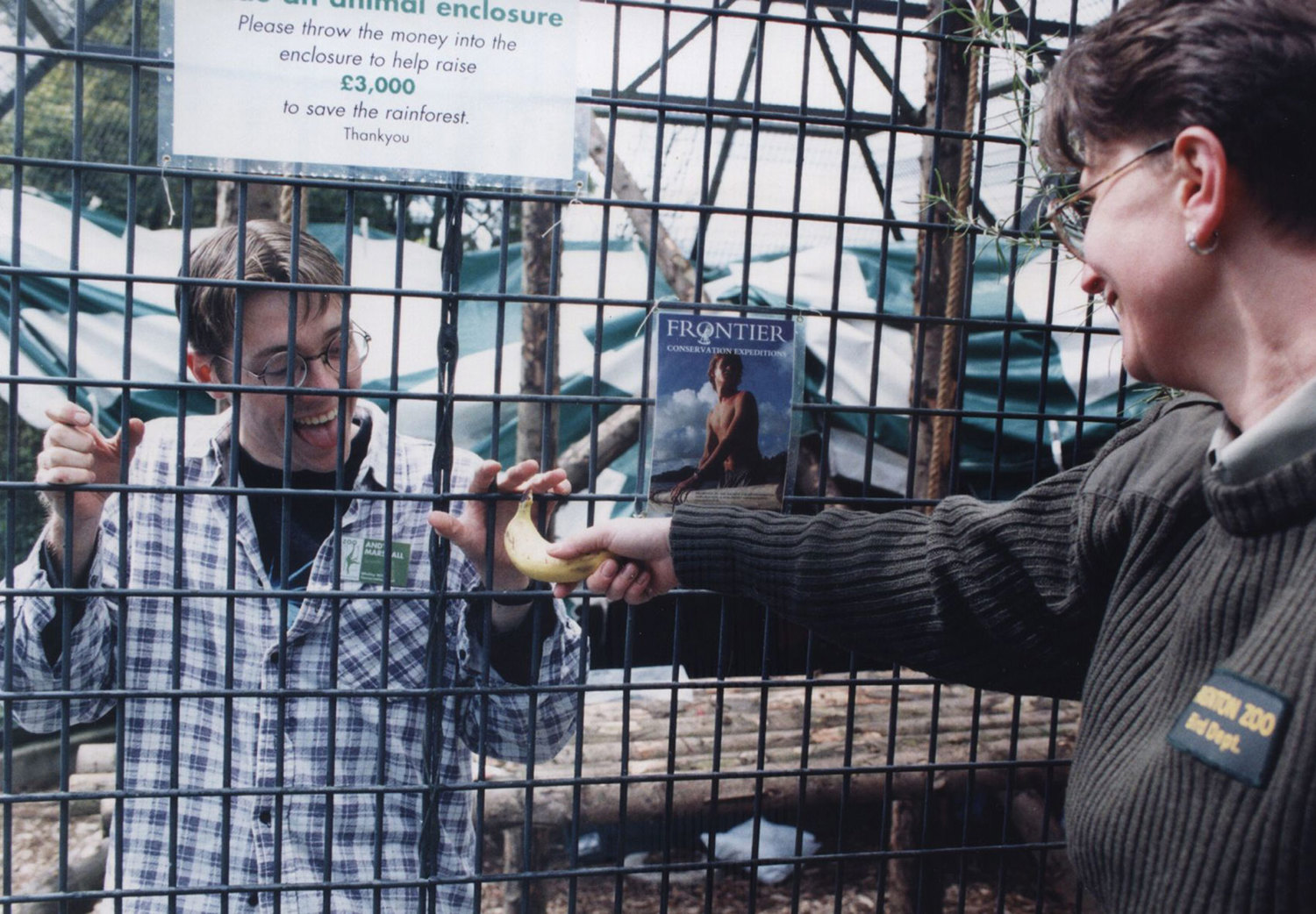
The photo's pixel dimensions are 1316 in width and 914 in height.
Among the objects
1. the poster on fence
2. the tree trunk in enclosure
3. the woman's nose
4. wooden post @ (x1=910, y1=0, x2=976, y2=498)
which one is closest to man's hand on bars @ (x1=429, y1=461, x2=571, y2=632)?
the poster on fence

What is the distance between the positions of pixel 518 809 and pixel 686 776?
6.69ft

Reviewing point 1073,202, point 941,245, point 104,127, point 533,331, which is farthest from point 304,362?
point 104,127

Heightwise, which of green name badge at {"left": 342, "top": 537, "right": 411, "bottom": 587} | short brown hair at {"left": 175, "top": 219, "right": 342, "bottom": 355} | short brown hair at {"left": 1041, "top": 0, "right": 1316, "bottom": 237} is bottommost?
green name badge at {"left": 342, "top": 537, "right": 411, "bottom": 587}

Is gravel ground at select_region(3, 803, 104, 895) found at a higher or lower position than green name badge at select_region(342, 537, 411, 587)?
lower

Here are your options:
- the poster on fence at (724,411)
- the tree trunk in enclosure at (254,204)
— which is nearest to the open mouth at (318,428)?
the poster on fence at (724,411)

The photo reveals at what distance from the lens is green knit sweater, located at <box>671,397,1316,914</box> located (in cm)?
93

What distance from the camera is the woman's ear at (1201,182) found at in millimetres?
1051

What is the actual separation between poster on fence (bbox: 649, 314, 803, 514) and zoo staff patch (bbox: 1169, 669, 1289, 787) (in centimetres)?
70

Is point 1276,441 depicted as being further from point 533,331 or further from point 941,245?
point 533,331

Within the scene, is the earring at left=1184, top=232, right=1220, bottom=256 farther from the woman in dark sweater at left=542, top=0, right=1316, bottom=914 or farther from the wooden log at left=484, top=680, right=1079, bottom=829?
the wooden log at left=484, top=680, right=1079, bottom=829

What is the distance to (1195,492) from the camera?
115 cm

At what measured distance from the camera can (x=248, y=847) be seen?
5.60 ft

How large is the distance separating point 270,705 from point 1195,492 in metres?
1.39

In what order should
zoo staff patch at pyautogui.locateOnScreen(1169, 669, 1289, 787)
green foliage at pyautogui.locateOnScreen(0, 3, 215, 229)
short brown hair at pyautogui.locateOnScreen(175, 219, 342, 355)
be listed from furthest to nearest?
green foliage at pyautogui.locateOnScreen(0, 3, 215, 229)
short brown hair at pyautogui.locateOnScreen(175, 219, 342, 355)
zoo staff patch at pyautogui.locateOnScreen(1169, 669, 1289, 787)
